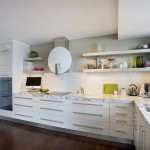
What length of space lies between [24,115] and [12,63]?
136cm

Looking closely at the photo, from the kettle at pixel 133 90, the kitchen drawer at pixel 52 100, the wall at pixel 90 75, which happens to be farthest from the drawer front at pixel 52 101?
the kettle at pixel 133 90

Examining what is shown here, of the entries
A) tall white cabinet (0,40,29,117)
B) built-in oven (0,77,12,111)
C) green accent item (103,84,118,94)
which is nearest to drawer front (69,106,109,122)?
green accent item (103,84,118,94)

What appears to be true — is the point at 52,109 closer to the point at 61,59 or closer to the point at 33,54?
the point at 61,59

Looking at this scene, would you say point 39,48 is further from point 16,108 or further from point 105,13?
point 105,13

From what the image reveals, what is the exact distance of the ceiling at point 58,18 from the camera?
1614 mm

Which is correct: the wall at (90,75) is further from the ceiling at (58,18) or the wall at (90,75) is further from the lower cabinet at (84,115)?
the lower cabinet at (84,115)

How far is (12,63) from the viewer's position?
10.4 ft

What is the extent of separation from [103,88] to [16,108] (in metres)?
2.22

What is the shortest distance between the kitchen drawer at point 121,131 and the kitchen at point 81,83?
0.7 inches

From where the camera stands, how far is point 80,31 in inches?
102

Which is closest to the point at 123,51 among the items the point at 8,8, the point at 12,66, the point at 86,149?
the point at 86,149

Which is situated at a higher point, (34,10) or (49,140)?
(34,10)

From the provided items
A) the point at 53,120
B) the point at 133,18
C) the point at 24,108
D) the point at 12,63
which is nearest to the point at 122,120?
the point at 53,120

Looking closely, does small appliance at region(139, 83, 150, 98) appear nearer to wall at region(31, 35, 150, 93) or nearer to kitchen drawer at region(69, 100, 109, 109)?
wall at region(31, 35, 150, 93)
